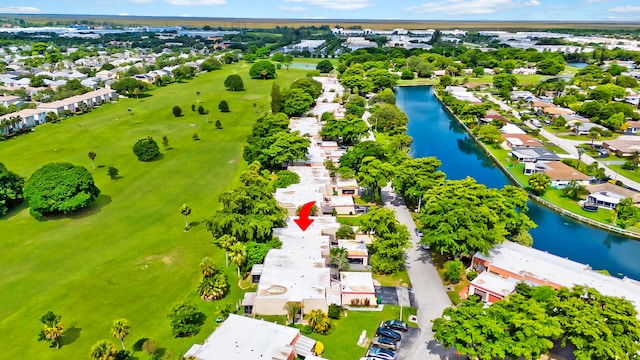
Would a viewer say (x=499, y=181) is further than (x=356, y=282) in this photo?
Yes

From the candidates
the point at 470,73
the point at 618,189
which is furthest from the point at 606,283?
the point at 470,73

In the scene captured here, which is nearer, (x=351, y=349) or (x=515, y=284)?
(x=351, y=349)

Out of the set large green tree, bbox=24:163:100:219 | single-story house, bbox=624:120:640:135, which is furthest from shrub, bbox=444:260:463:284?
single-story house, bbox=624:120:640:135

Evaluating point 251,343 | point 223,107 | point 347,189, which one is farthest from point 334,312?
point 223,107

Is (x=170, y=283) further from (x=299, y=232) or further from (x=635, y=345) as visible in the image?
(x=635, y=345)

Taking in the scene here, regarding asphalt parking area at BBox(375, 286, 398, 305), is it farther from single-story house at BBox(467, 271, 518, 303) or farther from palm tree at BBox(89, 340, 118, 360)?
palm tree at BBox(89, 340, 118, 360)

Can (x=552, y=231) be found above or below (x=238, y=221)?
below

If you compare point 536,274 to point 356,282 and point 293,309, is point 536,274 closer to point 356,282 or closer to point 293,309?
point 356,282
